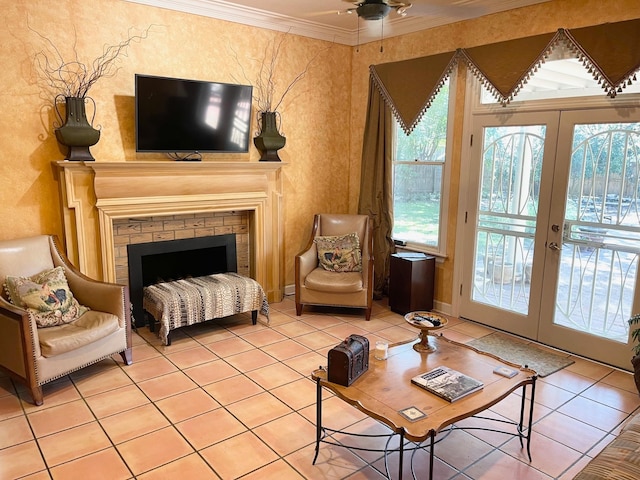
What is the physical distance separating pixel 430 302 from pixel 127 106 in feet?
11.1

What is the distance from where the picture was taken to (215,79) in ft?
15.2

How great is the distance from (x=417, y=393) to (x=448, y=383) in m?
0.19

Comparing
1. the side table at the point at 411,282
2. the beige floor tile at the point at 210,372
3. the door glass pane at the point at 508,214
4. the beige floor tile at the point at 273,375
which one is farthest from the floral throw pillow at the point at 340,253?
the beige floor tile at the point at 210,372

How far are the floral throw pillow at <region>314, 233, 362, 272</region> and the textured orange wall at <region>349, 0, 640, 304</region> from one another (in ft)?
2.76

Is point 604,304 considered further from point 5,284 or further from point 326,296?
point 5,284

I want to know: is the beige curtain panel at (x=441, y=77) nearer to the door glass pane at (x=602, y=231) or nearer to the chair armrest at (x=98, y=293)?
the door glass pane at (x=602, y=231)

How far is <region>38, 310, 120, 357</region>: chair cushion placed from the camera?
3150 mm

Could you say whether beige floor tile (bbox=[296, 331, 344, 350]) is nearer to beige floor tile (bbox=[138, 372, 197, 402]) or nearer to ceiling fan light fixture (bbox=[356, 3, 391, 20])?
beige floor tile (bbox=[138, 372, 197, 402])

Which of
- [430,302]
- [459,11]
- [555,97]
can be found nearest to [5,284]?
[430,302]

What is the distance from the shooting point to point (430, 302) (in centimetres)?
498

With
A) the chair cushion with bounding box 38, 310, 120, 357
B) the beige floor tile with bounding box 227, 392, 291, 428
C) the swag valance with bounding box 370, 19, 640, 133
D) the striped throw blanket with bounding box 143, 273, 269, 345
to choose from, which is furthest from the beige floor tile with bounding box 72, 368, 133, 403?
the swag valance with bounding box 370, 19, 640, 133

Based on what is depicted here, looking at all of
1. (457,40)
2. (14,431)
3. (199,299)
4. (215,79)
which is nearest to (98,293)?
(199,299)

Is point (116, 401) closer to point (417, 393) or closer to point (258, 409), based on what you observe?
point (258, 409)

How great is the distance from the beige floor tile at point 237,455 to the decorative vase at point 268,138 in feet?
9.46
